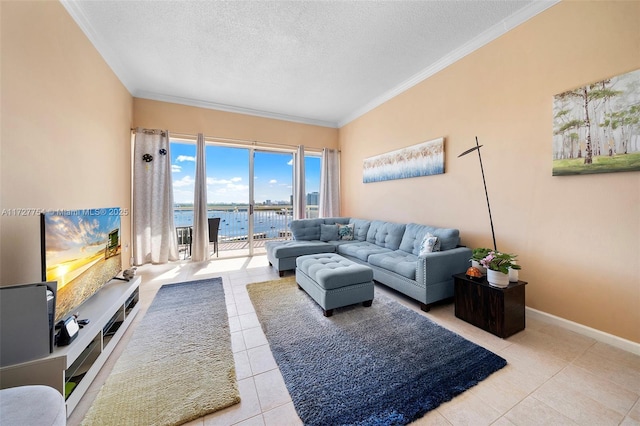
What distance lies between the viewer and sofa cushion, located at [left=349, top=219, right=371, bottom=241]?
4.09 metres

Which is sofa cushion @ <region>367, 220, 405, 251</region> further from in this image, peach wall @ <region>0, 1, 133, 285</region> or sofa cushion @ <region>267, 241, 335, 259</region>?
peach wall @ <region>0, 1, 133, 285</region>

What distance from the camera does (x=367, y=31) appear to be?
2.46 m

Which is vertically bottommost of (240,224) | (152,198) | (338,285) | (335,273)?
(338,285)

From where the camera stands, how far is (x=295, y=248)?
354 cm

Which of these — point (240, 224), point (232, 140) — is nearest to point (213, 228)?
point (240, 224)

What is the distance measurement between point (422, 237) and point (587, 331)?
1565mm

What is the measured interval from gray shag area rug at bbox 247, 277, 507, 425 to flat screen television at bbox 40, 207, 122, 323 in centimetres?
138

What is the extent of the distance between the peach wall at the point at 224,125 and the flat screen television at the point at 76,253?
98.2 inches

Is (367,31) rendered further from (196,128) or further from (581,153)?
(196,128)

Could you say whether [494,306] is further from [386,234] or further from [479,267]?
[386,234]

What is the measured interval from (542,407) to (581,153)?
1.96 meters

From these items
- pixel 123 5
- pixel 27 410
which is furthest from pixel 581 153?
pixel 123 5

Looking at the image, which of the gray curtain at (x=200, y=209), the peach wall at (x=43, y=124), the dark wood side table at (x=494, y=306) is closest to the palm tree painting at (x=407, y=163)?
the dark wood side table at (x=494, y=306)

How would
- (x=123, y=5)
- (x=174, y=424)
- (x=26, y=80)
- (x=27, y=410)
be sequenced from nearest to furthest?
(x=27, y=410), (x=174, y=424), (x=26, y=80), (x=123, y=5)
